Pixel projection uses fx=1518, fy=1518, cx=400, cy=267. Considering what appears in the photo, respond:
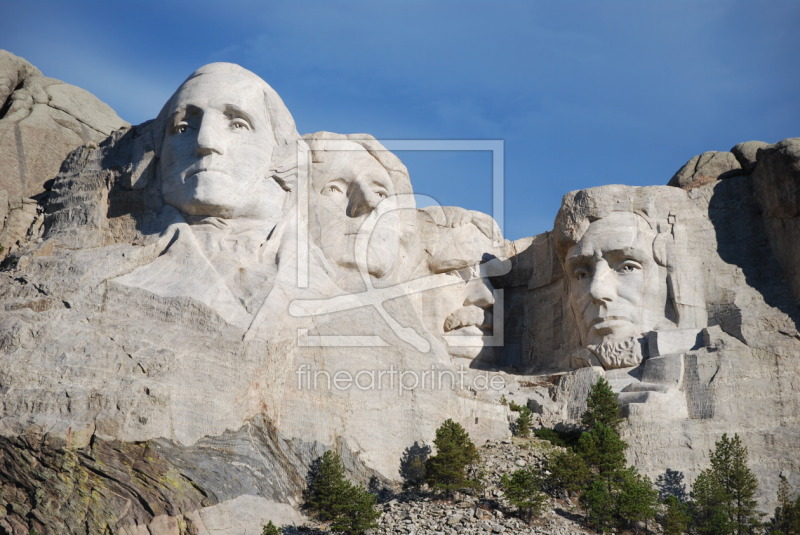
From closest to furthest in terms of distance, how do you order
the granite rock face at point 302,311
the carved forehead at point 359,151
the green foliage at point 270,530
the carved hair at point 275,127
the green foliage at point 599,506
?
the green foliage at point 270,530 < the granite rock face at point 302,311 < the green foliage at point 599,506 < the carved hair at point 275,127 < the carved forehead at point 359,151

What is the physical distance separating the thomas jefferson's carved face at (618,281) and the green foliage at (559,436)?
101 inches

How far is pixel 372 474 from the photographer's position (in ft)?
76.0

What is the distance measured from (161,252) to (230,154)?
211 cm

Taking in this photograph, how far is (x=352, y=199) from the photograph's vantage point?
2805 cm

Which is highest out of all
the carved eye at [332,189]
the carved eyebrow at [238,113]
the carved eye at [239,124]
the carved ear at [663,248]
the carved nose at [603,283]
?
the carved eyebrow at [238,113]

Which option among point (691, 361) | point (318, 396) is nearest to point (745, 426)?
point (691, 361)

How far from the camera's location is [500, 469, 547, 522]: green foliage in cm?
2208

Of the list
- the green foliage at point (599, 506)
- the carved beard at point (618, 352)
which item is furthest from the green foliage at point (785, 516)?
the carved beard at point (618, 352)

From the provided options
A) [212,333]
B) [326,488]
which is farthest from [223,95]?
[326,488]

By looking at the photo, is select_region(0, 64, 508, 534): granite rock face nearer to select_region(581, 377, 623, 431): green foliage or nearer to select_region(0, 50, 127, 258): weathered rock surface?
select_region(0, 50, 127, 258): weathered rock surface

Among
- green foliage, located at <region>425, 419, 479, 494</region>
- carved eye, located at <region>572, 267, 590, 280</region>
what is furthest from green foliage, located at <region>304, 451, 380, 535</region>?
carved eye, located at <region>572, 267, 590, 280</region>

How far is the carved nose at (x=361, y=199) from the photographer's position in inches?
1096

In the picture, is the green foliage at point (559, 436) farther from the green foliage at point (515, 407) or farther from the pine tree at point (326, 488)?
the pine tree at point (326, 488)

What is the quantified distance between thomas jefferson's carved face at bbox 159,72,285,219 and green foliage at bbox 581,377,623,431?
20.3 feet
